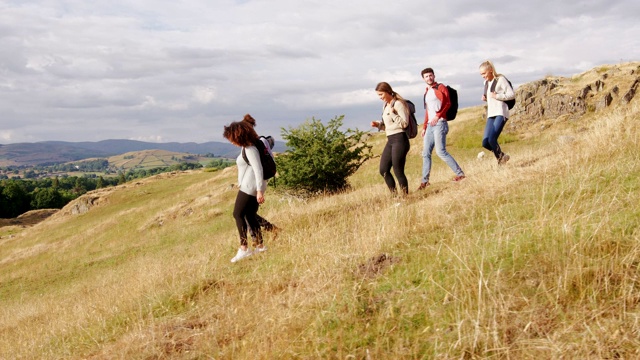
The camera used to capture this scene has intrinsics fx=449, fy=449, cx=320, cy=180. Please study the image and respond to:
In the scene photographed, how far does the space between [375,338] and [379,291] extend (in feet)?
2.52

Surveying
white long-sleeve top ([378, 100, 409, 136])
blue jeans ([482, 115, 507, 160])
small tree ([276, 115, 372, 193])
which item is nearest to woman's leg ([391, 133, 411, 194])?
white long-sleeve top ([378, 100, 409, 136])

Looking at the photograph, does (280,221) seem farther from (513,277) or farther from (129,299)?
(513,277)

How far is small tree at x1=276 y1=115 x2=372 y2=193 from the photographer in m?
17.0

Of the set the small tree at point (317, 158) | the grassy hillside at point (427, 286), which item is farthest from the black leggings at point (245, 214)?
the small tree at point (317, 158)

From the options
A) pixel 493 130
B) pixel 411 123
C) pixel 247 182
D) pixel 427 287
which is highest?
pixel 411 123

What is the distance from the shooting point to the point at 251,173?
7.48 metres

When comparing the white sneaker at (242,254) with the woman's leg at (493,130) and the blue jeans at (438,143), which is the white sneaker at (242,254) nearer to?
the blue jeans at (438,143)

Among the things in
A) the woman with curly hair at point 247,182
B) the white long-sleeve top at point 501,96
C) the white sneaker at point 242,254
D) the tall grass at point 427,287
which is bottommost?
the white sneaker at point 242,254

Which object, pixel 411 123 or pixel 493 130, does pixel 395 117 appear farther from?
pixel 493 130

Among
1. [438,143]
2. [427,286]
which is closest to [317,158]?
[438,143]

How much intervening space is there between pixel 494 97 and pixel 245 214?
18.4 feet

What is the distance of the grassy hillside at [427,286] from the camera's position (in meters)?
3.30

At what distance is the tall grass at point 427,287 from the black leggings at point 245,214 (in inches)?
19.0

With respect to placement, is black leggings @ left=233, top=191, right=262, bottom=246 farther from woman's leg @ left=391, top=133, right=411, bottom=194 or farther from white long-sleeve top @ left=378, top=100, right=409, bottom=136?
white long-sleeve top @ left=378, top=100, right=409, bottom=136
